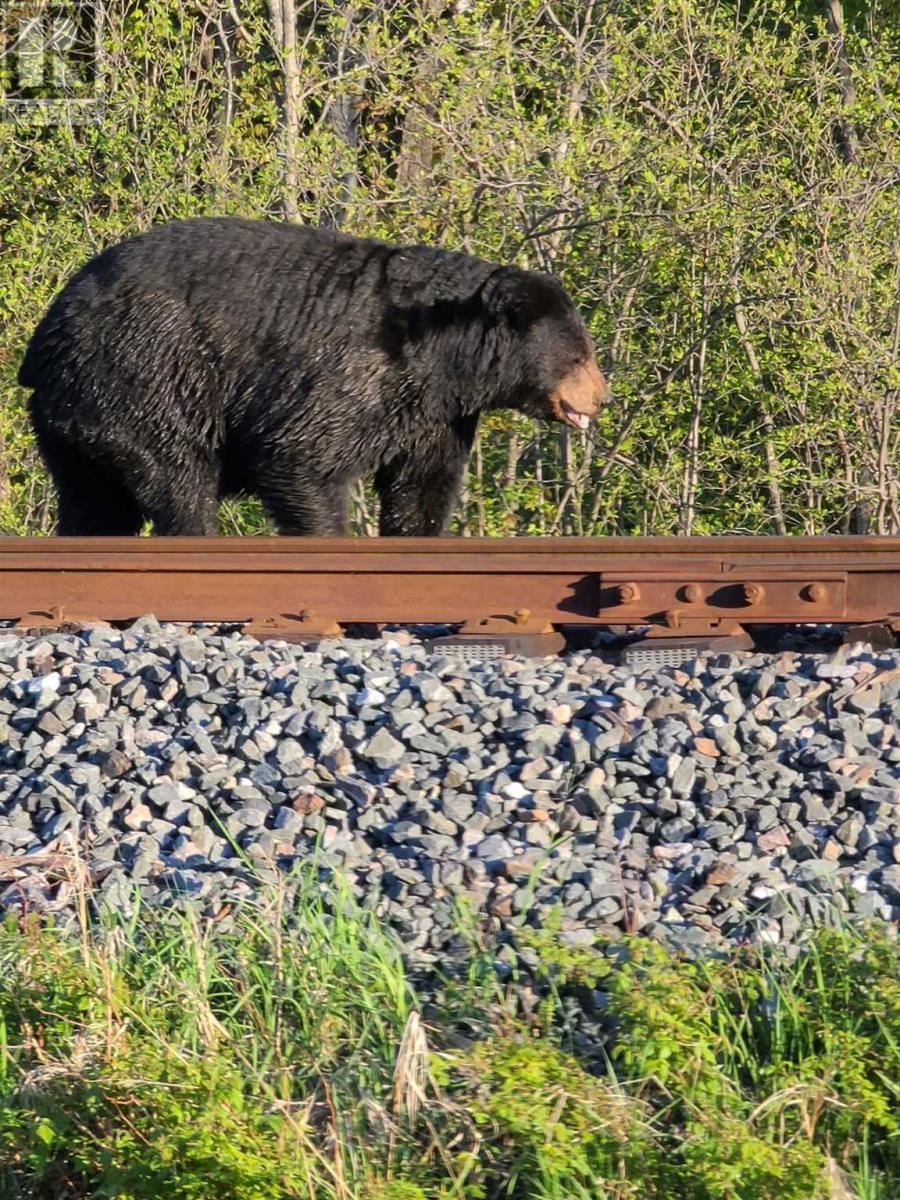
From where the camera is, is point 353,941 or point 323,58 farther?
point 323,58

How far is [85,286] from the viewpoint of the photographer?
25.3 feet

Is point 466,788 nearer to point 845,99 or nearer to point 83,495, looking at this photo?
point 83,495

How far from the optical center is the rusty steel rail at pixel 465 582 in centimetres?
620

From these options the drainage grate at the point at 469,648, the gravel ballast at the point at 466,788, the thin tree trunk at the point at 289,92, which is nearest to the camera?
the gravel ballast at the point at 466,788

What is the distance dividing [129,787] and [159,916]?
0.72 metres

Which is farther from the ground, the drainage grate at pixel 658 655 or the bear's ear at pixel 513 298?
the bear's ear at pixel 513 298

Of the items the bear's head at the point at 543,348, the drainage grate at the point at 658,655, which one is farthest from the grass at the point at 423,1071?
the bear's head at the point at 543,348

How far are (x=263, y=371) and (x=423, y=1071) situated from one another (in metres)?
4.59

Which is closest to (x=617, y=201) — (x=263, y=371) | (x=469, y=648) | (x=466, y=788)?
(x=263, y=371)

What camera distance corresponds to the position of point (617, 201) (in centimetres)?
1058

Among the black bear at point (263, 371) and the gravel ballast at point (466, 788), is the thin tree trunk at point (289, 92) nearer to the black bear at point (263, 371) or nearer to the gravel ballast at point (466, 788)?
the black bear at point (263, 371)

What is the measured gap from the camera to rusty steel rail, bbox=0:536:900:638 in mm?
6195

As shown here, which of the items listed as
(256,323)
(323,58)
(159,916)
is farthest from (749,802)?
(323,58)

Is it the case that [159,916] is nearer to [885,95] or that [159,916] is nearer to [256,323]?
[256,323]
